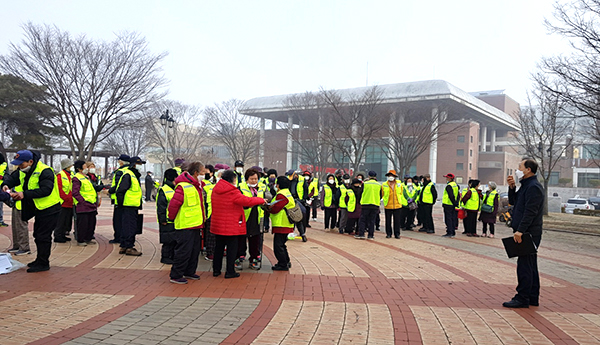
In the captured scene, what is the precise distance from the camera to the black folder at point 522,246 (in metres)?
5.50

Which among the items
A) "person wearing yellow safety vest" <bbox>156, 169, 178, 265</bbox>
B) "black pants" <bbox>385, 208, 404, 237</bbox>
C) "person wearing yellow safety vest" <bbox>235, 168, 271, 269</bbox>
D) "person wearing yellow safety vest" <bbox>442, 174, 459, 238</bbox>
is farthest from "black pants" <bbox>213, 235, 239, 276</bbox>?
"person wearing yellow safety vest" <bbox>442, 174, 459, 238</bbox>

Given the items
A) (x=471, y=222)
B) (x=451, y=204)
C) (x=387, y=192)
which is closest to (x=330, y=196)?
(x=387, y=192)

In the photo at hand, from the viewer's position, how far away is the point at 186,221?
6301 millimetres

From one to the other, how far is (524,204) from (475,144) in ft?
196

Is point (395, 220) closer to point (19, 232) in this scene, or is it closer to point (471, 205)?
point (471, 205)

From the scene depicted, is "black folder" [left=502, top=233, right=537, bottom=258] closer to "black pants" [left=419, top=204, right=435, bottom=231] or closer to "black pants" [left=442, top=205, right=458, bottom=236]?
"black pants" [left=442, top=205, right=458, bottom=236]

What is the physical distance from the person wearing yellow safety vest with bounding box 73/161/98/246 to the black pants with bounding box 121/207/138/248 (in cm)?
118

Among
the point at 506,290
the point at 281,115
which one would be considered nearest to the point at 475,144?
the point at 281,115

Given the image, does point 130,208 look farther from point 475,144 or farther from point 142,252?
point 475,144

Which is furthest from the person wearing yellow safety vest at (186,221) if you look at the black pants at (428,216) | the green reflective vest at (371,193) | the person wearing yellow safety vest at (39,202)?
the black pants at (428,216)

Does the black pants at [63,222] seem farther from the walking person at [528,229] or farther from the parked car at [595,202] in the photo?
the parked car at [595,202]

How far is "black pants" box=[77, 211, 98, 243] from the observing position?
28.6 feet

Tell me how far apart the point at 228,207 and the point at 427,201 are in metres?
9.07

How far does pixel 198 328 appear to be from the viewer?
4.45m
